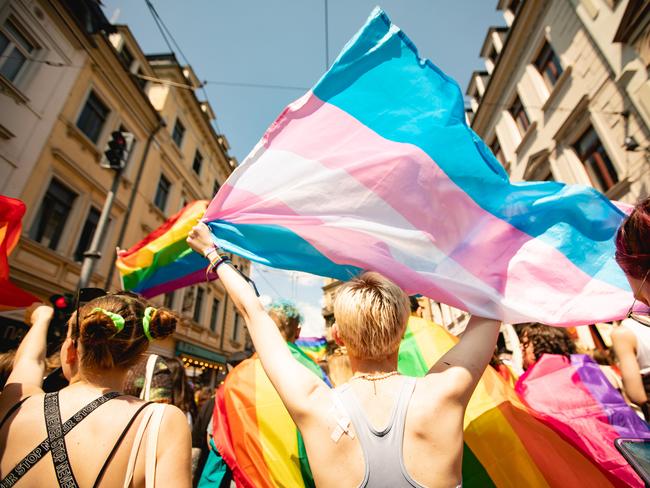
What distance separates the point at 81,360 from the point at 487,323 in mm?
1704

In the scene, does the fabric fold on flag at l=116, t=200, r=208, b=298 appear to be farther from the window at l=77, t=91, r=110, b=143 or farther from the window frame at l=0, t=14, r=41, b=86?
the window at l=77, t=91, r=110, b=143

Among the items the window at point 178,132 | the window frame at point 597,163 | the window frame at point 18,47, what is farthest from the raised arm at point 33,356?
the window at point 178,132

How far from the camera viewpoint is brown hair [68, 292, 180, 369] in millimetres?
1409

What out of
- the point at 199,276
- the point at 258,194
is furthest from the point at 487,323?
the point at 199,276

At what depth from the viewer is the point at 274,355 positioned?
121cm

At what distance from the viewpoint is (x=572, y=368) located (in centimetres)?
208

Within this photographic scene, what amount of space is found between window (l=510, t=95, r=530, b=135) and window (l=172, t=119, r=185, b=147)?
14000mm

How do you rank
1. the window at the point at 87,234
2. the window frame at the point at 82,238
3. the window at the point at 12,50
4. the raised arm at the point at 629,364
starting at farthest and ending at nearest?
the window at the point at 87,234 < the window frame at the point at 82,238 < the window at the point at 12,50 < the raised arm at the point at 629,364

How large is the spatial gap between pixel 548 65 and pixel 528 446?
12221 millimetres

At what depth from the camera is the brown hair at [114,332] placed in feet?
4.62

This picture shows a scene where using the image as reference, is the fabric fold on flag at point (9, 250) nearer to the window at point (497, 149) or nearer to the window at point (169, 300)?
the window at point (169, 300)

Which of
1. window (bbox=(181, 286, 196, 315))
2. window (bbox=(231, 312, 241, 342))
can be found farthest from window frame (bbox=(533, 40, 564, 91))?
window (bbox=(231, 312, 241, 342))

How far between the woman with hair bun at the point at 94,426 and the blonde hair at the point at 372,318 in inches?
29.1

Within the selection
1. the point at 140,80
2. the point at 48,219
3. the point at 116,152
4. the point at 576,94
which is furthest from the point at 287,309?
the point at 140,80
